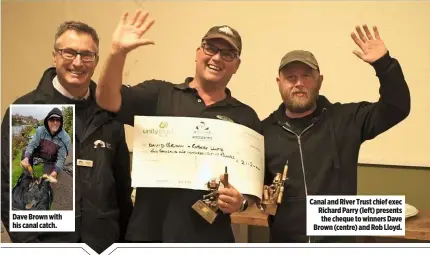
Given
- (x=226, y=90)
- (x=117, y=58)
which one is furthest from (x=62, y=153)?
(x=226, y=90)

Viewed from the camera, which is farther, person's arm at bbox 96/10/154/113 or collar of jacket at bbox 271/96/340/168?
collar of jacket at bbox 271/96/340/168

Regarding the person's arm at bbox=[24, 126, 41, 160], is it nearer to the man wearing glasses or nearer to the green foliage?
the green foliage

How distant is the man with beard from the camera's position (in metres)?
0.97

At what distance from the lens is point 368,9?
1.03m

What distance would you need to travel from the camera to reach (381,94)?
0.98 meters

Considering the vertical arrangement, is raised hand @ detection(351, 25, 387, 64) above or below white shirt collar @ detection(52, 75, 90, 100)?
above

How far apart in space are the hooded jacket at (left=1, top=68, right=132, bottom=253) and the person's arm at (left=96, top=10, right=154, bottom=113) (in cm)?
6

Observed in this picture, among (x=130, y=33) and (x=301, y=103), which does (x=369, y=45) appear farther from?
(x=130, y=33)

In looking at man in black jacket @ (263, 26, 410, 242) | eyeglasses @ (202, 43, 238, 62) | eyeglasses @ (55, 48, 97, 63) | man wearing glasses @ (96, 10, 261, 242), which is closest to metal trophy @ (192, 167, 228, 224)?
man wearing glasses @ (96, 10, 261, 242)

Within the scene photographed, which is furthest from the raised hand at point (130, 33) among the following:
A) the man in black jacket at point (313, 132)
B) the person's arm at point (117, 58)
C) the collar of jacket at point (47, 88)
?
the man in black jacket at point (313, 132)

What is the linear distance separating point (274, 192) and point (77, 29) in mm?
567

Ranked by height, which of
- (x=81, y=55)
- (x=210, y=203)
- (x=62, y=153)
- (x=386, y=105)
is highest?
(x=81, y=55)
